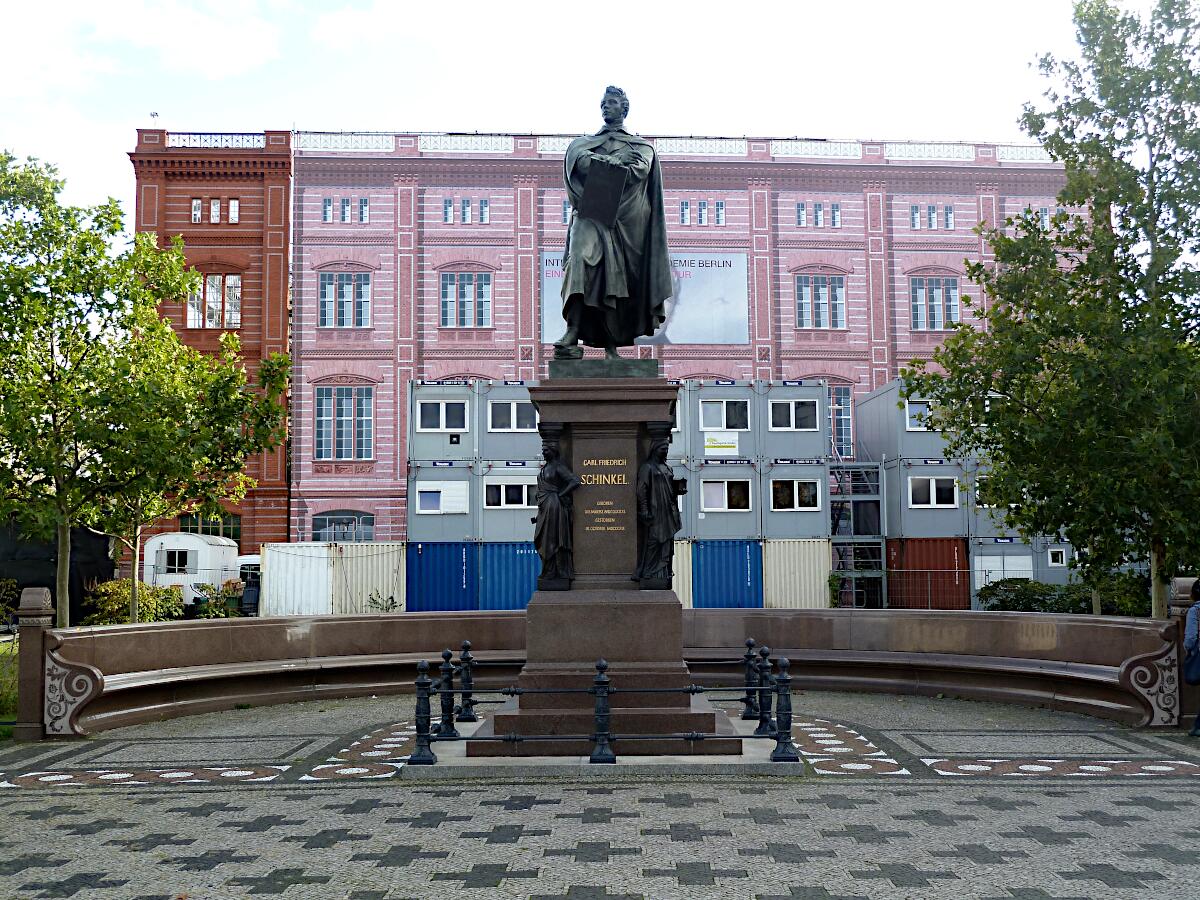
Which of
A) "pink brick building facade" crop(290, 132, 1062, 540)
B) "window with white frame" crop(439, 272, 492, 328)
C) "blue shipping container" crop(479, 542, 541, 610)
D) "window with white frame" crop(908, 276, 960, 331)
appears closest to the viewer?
"blue shipping container" crop(479, 542, 541, 610)

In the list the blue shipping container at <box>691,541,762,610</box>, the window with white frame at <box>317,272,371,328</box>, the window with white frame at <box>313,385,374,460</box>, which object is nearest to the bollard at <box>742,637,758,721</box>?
the blue shipping container at <box>691,541,762,610</box>

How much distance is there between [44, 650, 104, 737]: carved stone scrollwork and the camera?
39.3ft

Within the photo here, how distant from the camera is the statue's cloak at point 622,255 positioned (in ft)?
38.0

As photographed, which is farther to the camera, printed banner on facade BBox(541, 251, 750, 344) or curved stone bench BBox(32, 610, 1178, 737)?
printed banner on facade BBox(541, 251, 750, 344)

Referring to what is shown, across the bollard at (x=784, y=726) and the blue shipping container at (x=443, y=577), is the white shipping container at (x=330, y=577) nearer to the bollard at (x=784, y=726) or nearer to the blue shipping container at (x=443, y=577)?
the blue shipping container at (x=443, y=577)

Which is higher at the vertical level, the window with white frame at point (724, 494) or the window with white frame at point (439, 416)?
the window with white frame at point (439, 416)

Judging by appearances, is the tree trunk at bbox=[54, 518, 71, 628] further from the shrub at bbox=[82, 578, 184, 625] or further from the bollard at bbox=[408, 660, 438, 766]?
the bollard at bbox=[408, 660, 438, 766]

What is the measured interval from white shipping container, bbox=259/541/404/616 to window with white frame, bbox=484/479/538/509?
3.68m

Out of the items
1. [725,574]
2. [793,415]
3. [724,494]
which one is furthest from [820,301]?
[725,574]

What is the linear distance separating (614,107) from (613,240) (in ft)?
4.82

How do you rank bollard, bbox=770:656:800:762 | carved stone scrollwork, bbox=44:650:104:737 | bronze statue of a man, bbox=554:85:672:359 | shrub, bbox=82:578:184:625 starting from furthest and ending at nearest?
shrub, bbox=82:578:184:625 < carved stone scrollwork, bbox=44:650:104:737 < bronze statue of a man, bbox=554:85:672:359 < bollard, bbox=770:656:800:762

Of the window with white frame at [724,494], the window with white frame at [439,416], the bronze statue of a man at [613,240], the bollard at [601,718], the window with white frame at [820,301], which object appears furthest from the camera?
the window with white frame at [820,301]

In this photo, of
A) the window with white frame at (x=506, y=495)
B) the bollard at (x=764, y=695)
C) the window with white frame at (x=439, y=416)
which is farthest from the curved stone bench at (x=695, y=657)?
the window with white frame at (x=439, y=416)

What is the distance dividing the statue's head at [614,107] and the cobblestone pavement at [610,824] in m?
6.82
